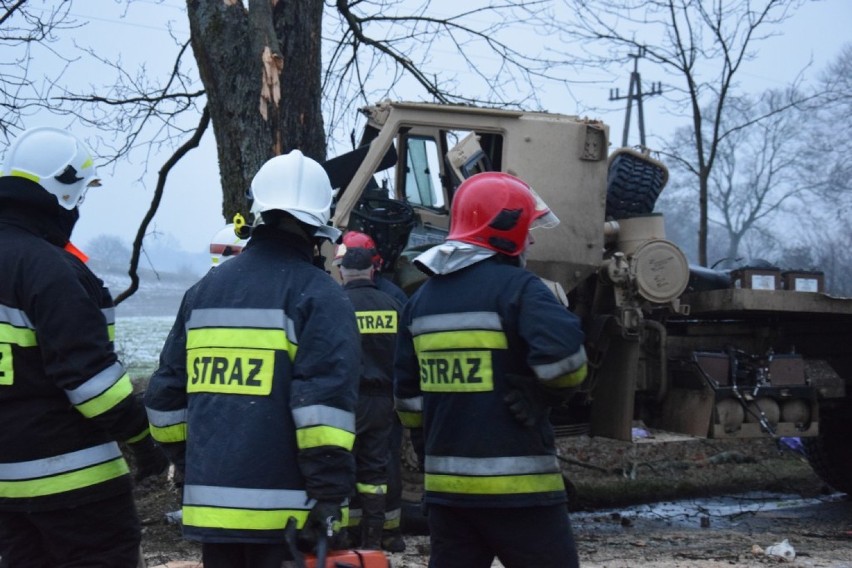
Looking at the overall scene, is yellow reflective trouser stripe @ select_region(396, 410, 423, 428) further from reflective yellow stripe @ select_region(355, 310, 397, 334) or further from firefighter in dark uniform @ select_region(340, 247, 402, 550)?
reflective yellow stripe @ select_region(355, 310, 397, 334)

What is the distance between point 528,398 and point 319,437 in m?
0.77

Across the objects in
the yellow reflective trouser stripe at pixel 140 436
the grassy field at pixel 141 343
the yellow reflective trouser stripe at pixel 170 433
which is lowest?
the grassy field at pixel 141 343

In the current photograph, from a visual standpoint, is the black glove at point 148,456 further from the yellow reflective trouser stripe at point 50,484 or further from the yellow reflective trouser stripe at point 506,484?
the yellow reflective trouser stripe at point 506,484

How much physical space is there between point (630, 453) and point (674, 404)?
2.75 metres

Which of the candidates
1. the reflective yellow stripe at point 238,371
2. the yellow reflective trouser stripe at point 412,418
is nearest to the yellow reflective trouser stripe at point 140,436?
the reflective yellow stripe at point 238,371

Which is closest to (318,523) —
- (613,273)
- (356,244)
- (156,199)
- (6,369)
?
(6,369)

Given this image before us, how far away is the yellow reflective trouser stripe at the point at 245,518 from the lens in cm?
287

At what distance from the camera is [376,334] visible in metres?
5.88

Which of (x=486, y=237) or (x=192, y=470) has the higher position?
(x=486, y=237)

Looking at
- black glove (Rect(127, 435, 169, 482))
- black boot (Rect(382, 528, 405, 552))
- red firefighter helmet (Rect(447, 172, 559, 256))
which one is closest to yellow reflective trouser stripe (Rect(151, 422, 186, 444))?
black glove (Rect(127, 435, 169, 482))

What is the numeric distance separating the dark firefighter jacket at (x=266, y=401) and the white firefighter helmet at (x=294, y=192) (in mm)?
181

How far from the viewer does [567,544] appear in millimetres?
3316

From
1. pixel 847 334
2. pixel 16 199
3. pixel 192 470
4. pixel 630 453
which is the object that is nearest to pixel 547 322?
pixel 192 470

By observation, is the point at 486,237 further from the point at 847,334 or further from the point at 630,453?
the point at 630,453
